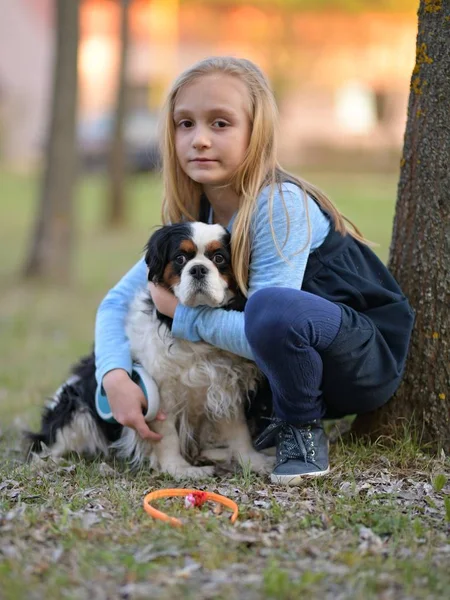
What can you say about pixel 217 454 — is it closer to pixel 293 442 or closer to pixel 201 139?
pixel 293 442

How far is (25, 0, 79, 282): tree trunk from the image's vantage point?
9.00 metres

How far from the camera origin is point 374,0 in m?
26.6

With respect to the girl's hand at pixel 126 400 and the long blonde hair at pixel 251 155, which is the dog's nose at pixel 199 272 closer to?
the long blonde hair at pixel 251 155

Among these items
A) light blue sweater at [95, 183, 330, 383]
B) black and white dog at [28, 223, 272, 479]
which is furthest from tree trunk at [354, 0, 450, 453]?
black and white dog at [28, 223, 272, 479]

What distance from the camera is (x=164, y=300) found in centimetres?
344

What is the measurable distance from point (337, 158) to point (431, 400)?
23874 millimetres

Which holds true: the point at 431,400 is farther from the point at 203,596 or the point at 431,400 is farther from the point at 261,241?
the point at 203,596

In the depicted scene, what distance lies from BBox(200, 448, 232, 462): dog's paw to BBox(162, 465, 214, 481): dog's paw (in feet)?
0.43

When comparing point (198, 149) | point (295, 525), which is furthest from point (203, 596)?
point (198, 149)

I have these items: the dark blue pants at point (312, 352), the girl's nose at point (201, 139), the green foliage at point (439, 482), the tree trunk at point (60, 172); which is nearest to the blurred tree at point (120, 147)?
the tree trunk at point (60, 172)

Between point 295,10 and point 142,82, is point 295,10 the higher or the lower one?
the higher one

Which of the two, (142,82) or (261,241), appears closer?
(261,241)

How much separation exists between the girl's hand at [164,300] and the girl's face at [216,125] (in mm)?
476

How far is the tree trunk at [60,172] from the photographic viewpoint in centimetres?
900
